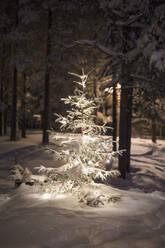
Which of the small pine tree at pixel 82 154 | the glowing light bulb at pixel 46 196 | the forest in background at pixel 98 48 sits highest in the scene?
the forest in background at pixel 98 48

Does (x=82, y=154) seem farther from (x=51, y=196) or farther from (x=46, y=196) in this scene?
(x=46, y=196)

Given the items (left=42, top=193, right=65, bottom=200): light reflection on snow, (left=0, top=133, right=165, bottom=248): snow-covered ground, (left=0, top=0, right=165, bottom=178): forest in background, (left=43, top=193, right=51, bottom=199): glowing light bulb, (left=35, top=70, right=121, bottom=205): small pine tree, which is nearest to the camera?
(left=0, top=133, right=165, bottom=248): snow-covered ground

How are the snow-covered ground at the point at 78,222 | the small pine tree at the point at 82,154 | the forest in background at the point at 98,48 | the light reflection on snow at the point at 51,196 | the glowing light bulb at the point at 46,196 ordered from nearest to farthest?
the snow-covered ground at the point at 78,222, the small pine tree at the point at 82,154, the light reflection on snow at the point at 51,196, the glowing light bulb at the point at 46,196, the forest in background at the point at 98,48

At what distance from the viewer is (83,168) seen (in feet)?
19.1

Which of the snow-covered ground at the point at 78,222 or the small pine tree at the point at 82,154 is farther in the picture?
the small pine tree at the point at 82,154

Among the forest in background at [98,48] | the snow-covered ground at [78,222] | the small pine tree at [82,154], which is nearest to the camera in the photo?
the snow-covered ground at [78,222]

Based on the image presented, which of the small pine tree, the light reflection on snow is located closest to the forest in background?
the small pine tree

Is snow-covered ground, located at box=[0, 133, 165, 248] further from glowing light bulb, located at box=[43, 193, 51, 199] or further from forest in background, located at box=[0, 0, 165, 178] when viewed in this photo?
forest in background, located at box=[0, 0, 165, 178]

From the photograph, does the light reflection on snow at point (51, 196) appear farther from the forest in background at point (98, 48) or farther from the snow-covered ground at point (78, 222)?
the forest in background at point (98, 48)

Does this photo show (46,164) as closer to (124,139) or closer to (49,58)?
(124,139)

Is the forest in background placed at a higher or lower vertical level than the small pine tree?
higher

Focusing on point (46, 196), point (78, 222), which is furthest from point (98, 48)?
point (78, 222)

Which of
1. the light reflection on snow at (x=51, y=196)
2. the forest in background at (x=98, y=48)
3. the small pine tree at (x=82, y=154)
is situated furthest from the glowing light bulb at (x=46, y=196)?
the forest in background at (x=98, y=48)

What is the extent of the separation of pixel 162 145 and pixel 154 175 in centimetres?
941
